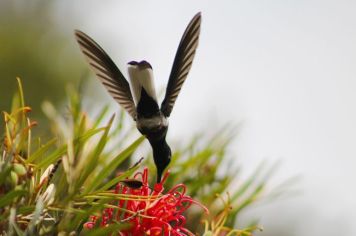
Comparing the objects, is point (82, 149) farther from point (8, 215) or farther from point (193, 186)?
point (193, 186)

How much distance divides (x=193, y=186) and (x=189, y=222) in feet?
0.21

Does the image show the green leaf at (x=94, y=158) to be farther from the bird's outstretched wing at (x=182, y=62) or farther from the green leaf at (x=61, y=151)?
the bird's outstretched wing at (x=182, y=62)

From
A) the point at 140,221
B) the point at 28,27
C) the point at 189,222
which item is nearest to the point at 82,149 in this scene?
the point at 140,221

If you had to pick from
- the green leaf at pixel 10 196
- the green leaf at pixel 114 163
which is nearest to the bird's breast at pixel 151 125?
the green leaf at pixel 114 163

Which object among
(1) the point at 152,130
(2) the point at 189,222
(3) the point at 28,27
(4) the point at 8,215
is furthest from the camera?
(3) the point at 28,27

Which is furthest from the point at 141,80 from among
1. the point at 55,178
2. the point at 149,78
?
the point at 55,178

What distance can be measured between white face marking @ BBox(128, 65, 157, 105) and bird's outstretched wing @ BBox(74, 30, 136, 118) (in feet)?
0.09

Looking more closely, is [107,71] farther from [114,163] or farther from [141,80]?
[114,163]

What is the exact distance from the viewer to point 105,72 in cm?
96

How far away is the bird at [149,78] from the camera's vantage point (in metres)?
0.92

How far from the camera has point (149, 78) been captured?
36.6 inches

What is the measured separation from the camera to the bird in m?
0.92

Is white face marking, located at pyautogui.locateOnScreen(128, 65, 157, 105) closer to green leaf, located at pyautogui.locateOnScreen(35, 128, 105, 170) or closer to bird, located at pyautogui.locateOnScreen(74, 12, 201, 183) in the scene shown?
bird, located at pyautogui.locateOnScreen(74, 12, 201, 183)

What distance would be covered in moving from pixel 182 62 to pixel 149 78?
0.06m
